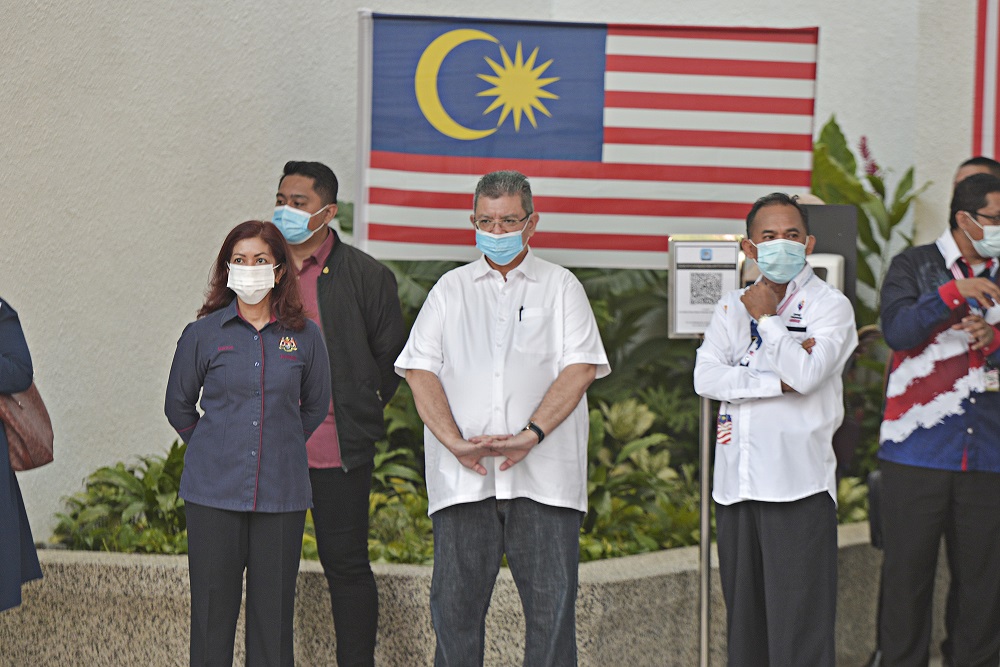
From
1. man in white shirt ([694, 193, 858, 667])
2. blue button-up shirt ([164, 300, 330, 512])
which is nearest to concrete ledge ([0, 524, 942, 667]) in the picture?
man in white shirt ([694, 193, 858, 667])

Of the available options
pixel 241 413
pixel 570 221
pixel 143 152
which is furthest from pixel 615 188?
pixel 143 152

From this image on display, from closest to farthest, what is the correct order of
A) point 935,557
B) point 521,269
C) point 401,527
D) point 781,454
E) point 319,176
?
point 781,454 < point 521,269 < point 935,557 < point 319,176 < point 401,527

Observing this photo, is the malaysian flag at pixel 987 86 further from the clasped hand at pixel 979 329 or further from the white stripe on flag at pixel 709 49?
the clasped hand at pixel 979 329

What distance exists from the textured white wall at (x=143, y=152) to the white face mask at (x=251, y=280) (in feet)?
6.14

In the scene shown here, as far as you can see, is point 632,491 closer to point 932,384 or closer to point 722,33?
point 932,384

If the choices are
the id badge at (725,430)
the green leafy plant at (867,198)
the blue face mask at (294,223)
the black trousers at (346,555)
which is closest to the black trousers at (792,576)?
the id badge at (725,430)

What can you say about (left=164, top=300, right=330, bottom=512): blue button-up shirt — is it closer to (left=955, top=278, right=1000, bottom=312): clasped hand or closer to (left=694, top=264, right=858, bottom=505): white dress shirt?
(left=694, top=264, right=858, bottom=505): white dress shirt

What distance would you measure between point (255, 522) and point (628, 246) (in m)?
2.25

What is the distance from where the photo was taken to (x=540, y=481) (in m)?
3.49

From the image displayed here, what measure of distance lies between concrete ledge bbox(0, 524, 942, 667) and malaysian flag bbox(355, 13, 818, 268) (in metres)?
1.48

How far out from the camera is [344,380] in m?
3.98

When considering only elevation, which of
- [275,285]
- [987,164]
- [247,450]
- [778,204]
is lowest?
[247,450]

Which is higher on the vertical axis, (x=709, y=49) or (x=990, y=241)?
(x=709, y=49)

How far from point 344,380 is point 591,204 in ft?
5.17
